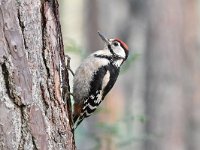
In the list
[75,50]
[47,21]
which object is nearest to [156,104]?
[75,50]

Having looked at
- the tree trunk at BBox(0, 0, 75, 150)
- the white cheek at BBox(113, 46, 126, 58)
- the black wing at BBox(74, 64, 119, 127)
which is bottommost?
the tree trunk at BBox(0, 0, 75, 150)

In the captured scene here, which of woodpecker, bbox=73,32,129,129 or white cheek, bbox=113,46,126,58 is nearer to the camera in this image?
woodpecker, bbox=73,32,129,129

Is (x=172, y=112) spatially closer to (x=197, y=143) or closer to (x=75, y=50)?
(x=197, y=143)

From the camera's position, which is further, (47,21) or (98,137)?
(98,137)

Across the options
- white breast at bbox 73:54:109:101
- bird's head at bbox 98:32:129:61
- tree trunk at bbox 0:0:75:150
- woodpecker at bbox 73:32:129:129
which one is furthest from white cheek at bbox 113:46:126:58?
tree trunk at bbox 0:0:75:150

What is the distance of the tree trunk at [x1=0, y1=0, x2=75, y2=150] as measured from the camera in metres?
3.28

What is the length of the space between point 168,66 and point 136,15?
6.02m

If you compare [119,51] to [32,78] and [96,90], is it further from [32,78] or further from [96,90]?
[32,78]

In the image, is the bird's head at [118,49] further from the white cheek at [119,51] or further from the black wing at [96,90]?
the black wing at [96,90]

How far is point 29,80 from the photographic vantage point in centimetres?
338

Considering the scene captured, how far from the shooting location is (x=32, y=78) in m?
3.41

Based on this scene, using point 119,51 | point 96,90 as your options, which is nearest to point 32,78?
point 96,90

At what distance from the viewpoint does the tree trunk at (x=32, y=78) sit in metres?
3.28

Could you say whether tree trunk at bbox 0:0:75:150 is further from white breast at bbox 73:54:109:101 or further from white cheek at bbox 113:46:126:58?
white cheek at bbox 113:46:126:58
